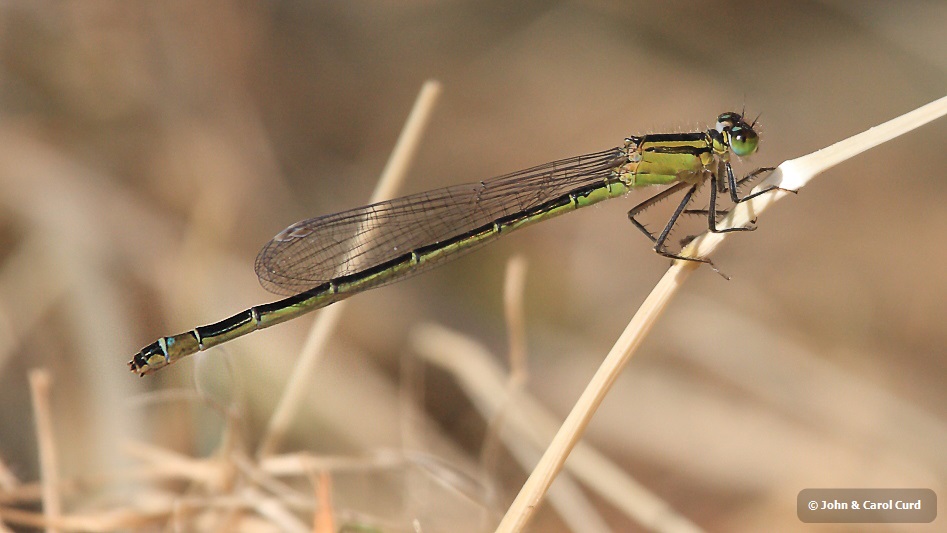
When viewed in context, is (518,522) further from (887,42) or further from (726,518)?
(887,42)

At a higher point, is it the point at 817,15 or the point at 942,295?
the point at 817,15

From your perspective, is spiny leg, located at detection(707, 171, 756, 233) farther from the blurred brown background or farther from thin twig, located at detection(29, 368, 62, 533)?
thin twig, located at detection(29, 368, 62, 533)

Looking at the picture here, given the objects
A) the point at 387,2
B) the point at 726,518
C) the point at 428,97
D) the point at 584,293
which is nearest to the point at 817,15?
the point at 584,293

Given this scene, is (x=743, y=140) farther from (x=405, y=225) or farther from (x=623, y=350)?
(x=623, y=350)

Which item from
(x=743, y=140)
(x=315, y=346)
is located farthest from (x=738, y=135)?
(x=315, y=346)

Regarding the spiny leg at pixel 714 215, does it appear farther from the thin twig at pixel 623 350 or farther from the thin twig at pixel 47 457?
the thin twig at pixel 47 457

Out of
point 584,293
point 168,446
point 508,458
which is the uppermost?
point 584,293

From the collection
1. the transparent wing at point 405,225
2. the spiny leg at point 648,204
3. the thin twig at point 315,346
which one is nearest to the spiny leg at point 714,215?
the spiny leg at point 648,204
